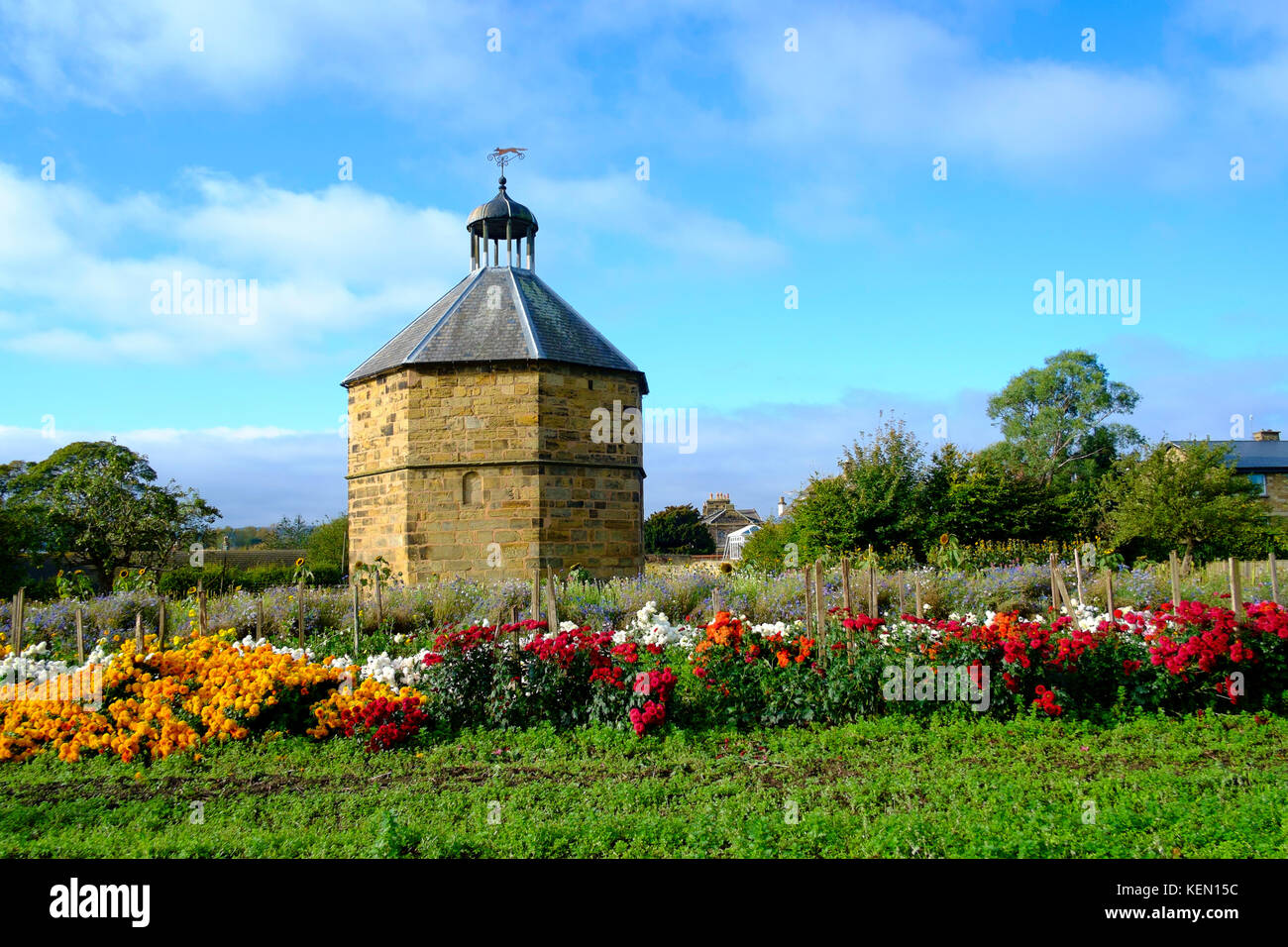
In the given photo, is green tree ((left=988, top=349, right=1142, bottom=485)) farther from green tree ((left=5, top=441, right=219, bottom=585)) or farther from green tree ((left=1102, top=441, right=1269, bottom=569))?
green tree ((left=5, top=441, right=219, bottom=585))

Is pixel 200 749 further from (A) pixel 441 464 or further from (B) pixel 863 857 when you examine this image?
(A) pixel 441 464

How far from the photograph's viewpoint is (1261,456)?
40375 millimetres

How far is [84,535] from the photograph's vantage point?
2464 cm

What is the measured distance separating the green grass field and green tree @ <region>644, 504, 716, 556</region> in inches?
1841

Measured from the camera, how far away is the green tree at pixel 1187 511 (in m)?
21.3

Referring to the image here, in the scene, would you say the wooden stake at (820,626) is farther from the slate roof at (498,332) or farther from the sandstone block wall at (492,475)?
the slate roof at (498,332)

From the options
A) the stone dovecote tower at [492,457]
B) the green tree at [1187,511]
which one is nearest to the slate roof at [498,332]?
the stone dovecote tower at [492,457]

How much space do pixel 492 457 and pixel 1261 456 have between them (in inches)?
1637

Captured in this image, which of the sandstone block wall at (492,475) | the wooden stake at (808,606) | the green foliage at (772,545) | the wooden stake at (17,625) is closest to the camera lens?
the wooden stake at (808,606)

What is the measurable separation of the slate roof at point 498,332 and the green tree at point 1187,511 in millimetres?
14293

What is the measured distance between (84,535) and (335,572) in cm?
1012

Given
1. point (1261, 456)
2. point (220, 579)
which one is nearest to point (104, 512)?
point (220, 579)

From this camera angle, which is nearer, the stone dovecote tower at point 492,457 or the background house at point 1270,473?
the stone dovecote tower at point 492,457
